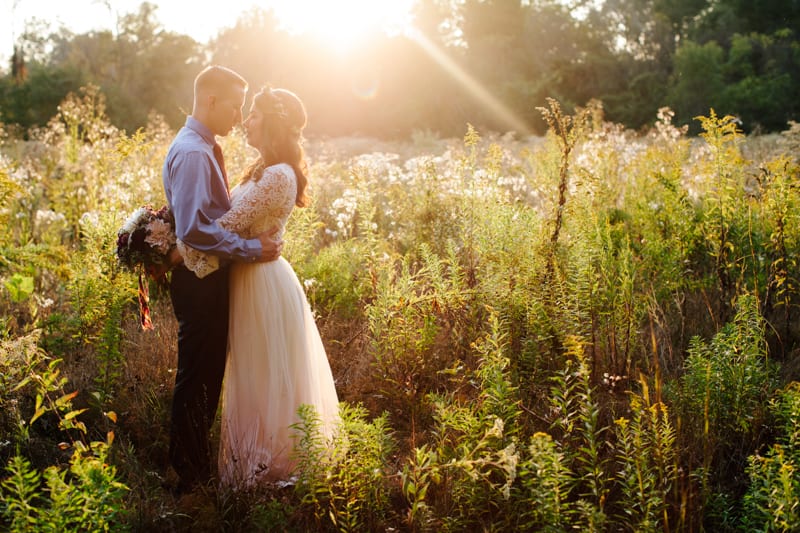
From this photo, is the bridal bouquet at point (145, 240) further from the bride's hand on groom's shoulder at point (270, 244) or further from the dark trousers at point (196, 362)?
the bride's hand on groom's shoulder at point (270, 244)

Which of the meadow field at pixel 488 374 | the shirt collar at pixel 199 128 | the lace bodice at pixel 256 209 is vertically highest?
the shirt collar at pixel 199 128

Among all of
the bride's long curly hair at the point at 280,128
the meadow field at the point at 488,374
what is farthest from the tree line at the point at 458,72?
the bride's long curly hair at the point at 280,128

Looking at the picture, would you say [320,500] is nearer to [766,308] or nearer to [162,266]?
[162,266]

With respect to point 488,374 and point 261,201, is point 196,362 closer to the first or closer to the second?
point 261,201

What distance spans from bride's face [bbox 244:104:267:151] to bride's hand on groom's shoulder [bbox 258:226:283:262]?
1.49 ft

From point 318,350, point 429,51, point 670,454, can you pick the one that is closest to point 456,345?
point 318,350

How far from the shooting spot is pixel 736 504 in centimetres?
293

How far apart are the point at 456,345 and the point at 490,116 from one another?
23761mm

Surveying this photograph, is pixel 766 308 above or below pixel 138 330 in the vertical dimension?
above

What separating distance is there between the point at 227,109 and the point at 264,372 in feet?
4.47

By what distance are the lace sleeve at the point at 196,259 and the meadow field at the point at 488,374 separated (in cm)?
75

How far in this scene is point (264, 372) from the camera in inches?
127

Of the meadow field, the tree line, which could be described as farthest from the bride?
the tree line

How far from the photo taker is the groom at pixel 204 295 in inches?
119
